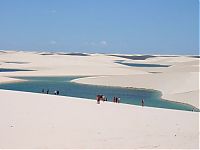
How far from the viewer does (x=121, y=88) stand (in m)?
44.6

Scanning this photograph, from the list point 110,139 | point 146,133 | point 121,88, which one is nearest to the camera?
point 110,139

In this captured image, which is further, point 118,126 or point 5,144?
point 118,126

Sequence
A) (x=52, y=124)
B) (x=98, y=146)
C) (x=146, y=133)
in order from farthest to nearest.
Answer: (x=52, y=124)
(x=146, y=133)
(x=98, y=146)

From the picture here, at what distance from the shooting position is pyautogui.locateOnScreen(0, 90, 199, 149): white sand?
1229 centimetres

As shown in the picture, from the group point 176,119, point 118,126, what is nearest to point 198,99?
point 176,119

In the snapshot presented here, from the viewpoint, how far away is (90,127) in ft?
48.9

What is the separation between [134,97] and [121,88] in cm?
834

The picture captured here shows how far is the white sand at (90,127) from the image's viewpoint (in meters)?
12.3

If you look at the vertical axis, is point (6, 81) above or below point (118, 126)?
above

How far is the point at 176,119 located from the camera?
17672 millimetres

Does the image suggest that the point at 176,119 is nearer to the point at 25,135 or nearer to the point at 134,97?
the point at 25,135

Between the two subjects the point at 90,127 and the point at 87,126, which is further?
the point at 87,126

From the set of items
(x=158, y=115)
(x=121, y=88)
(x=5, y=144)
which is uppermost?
(x=121, y=88)

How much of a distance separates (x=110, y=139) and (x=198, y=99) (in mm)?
21572
